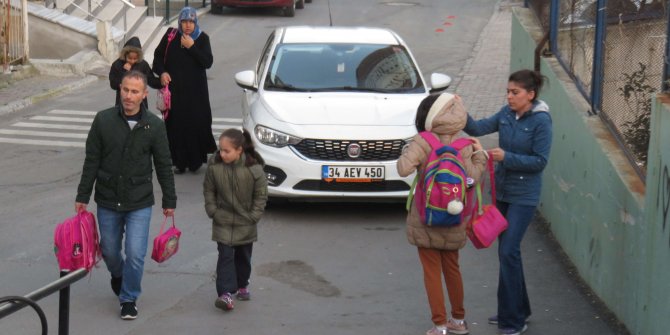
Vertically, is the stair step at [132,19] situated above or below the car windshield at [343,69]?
below

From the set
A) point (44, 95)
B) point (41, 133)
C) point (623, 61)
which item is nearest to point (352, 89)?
point (623, 61)

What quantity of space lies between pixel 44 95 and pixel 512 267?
12313 millimetres

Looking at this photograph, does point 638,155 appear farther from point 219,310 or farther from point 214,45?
point 214,45

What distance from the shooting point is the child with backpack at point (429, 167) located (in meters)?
6.82

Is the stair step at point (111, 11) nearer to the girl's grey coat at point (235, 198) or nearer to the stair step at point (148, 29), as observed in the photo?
the stair step at point (148, 29)

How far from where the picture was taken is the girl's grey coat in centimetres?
773

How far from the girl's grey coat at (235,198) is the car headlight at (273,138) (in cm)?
260

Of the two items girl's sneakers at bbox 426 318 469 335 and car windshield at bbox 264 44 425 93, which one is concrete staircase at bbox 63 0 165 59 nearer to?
car windshield at bbox 264 44 425 93

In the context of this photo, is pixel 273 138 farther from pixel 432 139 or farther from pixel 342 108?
pixel 432 139

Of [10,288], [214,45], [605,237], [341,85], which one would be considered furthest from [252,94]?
[214,45]

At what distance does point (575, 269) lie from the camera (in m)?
8.88

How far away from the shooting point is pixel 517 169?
278 inches

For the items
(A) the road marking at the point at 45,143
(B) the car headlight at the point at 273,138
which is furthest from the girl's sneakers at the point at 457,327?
(A) the road marking at the point at 45,143

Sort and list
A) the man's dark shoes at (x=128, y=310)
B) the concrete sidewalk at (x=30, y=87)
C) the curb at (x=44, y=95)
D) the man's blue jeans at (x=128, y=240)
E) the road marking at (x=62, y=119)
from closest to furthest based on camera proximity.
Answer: the man's blue jeans at (x=128, y=240), the man's dark shoes at (x=128, y=310), the road marking at (x=62, y=119), the curb at (x=44, y=95), the concrete sidewalk at (x=30, y=87)
